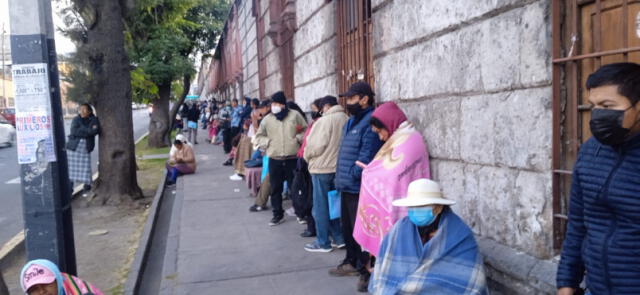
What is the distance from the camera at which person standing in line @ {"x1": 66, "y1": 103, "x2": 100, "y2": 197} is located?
9203 mm

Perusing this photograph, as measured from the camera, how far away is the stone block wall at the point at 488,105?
3377 millimetres

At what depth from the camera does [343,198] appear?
4.95 m

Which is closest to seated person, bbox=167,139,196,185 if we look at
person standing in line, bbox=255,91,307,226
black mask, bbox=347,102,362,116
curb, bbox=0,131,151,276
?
curb, bbox=0,131,151,276

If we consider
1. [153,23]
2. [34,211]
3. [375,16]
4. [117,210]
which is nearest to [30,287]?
[34,211]

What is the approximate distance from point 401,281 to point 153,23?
17.3 meters

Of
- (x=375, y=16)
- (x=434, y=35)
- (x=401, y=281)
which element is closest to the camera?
(x=401, y=281)

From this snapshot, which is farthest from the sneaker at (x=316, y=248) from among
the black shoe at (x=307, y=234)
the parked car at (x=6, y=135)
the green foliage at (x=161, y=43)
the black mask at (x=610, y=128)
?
the parked car at (x=6, y=135)

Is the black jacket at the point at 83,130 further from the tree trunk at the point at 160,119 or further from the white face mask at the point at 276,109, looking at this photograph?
the tree trunk at the point at 160,119

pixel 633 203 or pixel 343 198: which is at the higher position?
pixel 633 203

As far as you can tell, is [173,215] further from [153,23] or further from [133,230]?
[153,23]

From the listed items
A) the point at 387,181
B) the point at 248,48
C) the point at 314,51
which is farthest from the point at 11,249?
the point at 248,48

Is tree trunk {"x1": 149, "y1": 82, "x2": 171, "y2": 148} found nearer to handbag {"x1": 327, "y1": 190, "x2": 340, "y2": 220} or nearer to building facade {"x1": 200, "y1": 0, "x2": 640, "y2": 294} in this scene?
building facade {"x1": 200, "y1": 0, "x2": 640, "y2": 294}

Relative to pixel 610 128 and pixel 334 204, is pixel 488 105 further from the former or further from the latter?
pixel 334 204

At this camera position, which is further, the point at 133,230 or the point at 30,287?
the point at 133,230
